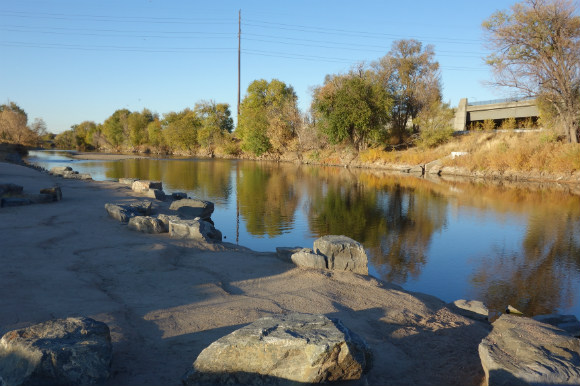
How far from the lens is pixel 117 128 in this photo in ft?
300

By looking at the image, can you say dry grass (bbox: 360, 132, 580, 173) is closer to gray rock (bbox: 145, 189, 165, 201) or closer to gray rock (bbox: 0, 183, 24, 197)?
gray rock (bbox: 145, 189, 165, 201)

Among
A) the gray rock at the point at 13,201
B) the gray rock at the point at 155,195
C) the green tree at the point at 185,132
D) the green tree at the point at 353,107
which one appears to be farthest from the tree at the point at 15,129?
the gray rock at the point at 13,201

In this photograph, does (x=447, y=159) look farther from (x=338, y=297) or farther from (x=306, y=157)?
(x=338, y=297)

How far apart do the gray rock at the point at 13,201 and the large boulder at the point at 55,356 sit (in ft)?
34.4

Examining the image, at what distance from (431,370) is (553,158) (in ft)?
98.0

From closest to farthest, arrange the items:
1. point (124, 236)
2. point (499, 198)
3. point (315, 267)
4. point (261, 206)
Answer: point (315, 267) < point (124, 236) < point (261, 206) < point (499, 198)

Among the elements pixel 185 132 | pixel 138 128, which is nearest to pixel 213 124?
pixel 185 132

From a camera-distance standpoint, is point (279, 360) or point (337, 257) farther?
point (337, 257)

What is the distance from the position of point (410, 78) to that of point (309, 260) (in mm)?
42433

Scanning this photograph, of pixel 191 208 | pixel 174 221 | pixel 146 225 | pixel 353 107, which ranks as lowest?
pixel 191 208

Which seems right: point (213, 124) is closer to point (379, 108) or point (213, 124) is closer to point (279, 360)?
point (379, 108)

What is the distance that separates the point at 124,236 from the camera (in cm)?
920

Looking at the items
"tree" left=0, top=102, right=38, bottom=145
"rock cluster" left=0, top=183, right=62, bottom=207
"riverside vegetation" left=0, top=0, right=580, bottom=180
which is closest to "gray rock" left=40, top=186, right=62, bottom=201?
"rock cluster" left=0, top=183, right=62, bottom=207

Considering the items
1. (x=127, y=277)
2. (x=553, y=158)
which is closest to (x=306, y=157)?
(x=553, y=158)
